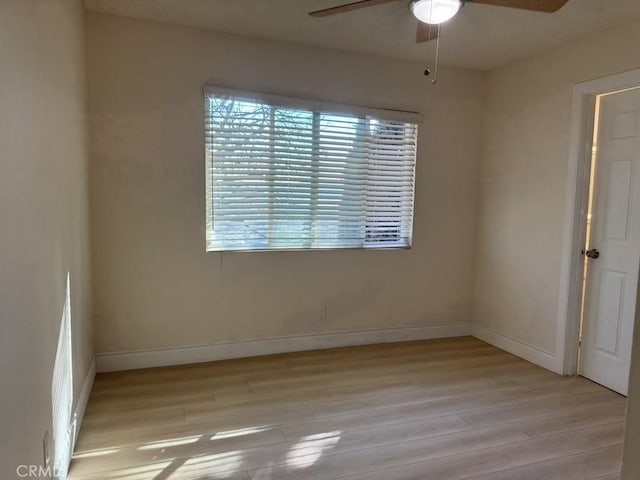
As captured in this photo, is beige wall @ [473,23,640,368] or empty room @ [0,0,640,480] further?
beige wall @ [473,23,640,368]

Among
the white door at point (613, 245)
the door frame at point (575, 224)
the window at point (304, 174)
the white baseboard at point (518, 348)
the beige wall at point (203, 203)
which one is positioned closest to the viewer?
the white door at point (613, 245)

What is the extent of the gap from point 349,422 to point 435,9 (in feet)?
7.85

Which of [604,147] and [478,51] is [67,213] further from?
[604,147]

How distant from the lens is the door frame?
10.4ft

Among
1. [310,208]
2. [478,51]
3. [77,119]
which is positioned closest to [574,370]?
[310,208]

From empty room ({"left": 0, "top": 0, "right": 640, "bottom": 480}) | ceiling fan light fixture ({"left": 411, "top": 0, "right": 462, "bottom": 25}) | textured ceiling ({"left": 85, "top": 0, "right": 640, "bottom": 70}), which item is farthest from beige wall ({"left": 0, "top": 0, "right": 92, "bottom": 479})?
ceiling fan light fixture ({"left": 411, "top": 0, "right": 462, "bottom": 25})

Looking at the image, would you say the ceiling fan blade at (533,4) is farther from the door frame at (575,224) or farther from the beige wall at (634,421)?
the beige wall at (634,421)

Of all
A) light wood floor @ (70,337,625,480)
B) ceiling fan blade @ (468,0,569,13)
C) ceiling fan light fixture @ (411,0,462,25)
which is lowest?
light wood floor @ (70,337,625,480)

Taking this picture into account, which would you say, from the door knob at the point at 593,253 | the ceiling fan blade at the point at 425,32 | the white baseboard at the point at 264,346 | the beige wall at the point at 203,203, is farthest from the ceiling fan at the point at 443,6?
the white baseboard at the point at 264,346

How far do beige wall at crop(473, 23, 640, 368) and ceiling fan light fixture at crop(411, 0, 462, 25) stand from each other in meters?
1.59

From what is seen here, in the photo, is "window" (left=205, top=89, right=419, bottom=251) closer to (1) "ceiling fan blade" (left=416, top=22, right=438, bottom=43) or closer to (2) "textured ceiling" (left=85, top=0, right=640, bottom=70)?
(2) "textured ceiling" (left=85, top=0, right=640, bottom=70)

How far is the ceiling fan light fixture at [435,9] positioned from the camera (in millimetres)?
2156

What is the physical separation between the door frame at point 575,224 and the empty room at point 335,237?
0.6 inches

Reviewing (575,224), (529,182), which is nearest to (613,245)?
(575,224)
